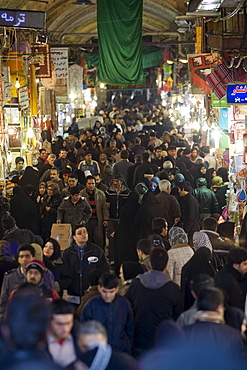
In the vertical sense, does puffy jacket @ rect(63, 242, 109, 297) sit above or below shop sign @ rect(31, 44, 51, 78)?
below

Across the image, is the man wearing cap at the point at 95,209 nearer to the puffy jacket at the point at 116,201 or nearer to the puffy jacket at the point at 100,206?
the puffy jacket at the point at 100,206

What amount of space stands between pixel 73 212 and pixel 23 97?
7.06 metres

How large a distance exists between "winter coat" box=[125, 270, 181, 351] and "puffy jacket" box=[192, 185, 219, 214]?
523 cm

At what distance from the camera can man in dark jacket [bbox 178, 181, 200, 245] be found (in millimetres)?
9898

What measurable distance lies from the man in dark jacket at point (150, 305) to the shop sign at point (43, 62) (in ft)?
43.5

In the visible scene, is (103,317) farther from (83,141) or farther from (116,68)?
(83,141)

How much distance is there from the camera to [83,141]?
1883cm

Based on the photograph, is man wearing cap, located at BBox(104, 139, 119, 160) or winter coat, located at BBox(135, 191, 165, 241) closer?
winter coat, located at BBox(135, 191, 165, 241)

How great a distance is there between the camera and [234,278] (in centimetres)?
596

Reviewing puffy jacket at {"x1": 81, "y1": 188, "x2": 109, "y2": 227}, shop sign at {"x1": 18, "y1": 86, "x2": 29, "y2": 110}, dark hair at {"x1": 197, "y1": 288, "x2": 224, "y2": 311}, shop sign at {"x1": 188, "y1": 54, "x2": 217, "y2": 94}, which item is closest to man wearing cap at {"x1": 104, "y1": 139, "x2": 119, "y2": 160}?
shop sign at {"x1": 18, "y1": 86, "x2": 29, "y2": 110}

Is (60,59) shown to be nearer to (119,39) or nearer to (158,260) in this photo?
(119,39)

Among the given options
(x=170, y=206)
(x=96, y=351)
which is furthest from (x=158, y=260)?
(x=170, y=206)

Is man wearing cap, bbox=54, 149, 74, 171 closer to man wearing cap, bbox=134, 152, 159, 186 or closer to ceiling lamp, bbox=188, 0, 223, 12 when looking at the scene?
man wearing cap, bbox=134, 152, 159, 186

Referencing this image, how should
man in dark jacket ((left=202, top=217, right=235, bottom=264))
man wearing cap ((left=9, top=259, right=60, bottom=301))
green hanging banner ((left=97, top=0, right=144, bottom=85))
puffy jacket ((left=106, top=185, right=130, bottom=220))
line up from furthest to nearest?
1. green hanging banner ((left=97, top=0, right=144, bottom=85))
2. puffy jacket ((left=106, top=185, right=130, bottom=220))
3. man in dark jacket ((left=202, top=217, right=235, bottom=264))
4. man wearing cap ((left=9, top=259, right=60, bottom=301))
